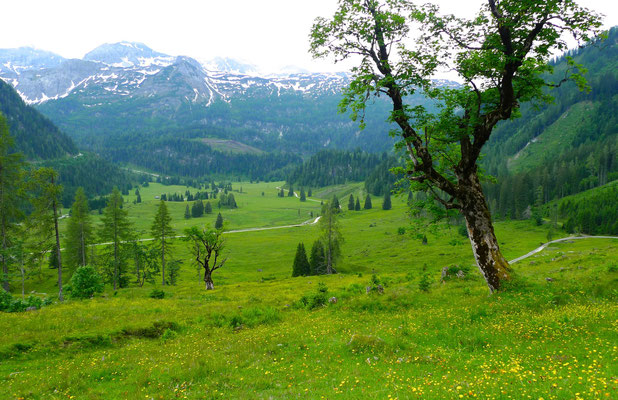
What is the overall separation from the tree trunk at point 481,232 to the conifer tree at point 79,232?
68191mm

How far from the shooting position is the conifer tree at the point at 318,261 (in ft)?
267

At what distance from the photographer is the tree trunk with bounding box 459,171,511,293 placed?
16.8 m

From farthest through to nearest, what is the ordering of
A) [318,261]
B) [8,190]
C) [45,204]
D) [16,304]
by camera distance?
[318,261] → [45,204] → [8,190] → [16,304]

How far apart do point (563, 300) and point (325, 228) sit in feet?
200

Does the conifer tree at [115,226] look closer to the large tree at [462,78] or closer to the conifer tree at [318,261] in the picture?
the conifer tree at [318,261]

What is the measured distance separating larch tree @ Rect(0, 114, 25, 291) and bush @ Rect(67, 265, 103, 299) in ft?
29.0

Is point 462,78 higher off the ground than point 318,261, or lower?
higher

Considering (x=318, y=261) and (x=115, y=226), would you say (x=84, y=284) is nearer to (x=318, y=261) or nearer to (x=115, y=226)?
(x=115, y=226)

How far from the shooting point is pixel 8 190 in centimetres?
3628

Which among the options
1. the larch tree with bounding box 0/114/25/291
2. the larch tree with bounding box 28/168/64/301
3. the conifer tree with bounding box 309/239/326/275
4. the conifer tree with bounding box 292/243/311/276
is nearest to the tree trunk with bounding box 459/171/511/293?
the larch tree with bounding box 28/168/64/301

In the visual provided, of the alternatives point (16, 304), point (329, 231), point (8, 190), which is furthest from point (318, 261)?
point (16, 304)

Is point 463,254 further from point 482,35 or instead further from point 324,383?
point 324,383

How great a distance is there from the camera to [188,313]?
2289cm

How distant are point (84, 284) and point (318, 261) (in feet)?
184
